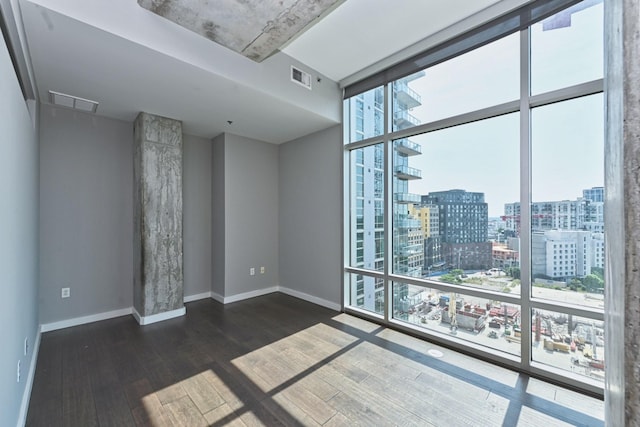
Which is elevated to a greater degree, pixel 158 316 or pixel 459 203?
pixel 459 203

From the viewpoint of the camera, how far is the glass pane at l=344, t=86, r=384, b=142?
12.1 ft

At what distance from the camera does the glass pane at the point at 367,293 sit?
144 inches

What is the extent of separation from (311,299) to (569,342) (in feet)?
10.2

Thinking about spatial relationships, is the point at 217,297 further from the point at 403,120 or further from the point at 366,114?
the point at 403,120

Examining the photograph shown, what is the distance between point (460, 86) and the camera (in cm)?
298

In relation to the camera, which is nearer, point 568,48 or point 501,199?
point 568,48

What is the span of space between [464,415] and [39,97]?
5019 mm

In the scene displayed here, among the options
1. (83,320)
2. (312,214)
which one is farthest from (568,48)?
(83,320)

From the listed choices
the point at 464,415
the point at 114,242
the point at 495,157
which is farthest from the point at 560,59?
the point at 114,242

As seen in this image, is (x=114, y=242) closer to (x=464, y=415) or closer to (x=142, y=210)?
(x=142, y=210)

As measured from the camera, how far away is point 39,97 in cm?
304

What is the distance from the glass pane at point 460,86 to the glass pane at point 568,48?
167 mm

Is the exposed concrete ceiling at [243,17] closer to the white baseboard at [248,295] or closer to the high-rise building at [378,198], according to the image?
the high-rise building at [378,198]

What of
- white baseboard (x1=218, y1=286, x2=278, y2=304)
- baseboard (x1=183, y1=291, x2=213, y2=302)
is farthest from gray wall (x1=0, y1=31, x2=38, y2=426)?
white baseboard (x1=218, y1=286, x2=278, y2=304)
